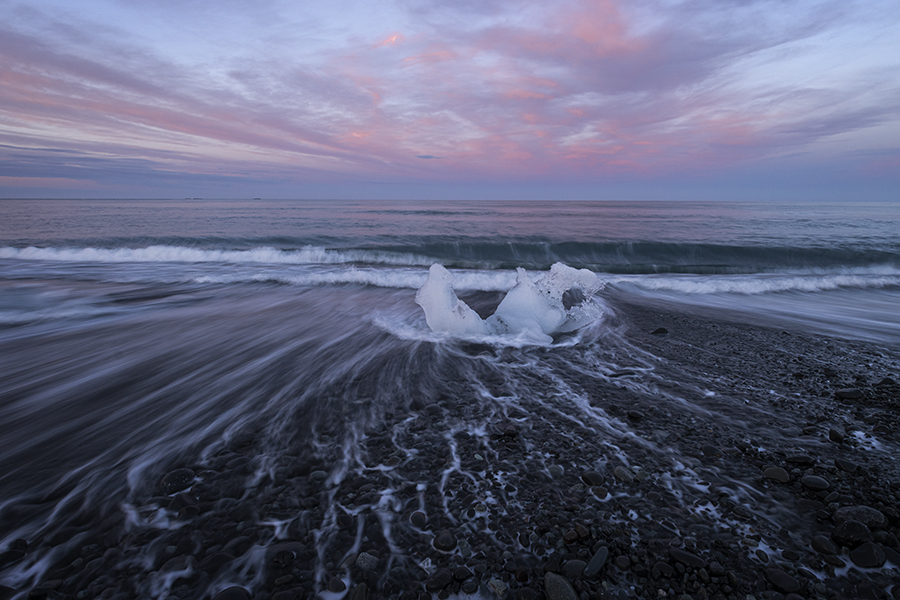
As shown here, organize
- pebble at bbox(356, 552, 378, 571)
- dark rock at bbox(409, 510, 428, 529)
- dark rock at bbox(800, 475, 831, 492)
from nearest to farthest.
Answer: pebble at bbox(356, 552, 378, 571) < dark rock at bbox(409, 510, 428, 529) < dark rock at bbox(800, 475, 831, 492)

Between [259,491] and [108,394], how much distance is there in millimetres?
2851

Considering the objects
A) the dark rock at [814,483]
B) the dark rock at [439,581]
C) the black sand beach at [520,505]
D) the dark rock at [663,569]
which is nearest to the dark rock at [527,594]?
the black sand beach at [520,505]

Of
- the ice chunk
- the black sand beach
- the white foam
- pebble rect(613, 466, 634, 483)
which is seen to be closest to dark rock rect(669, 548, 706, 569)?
the black sand beach

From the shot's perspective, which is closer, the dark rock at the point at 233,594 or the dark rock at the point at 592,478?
the dark rock at the point at 233,594

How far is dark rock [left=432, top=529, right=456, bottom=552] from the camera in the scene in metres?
1.97

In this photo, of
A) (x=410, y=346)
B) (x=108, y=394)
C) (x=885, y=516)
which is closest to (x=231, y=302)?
(x=108, y=394)

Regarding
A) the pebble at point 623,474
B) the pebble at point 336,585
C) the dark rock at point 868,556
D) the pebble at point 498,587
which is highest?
the dark rock at point 868,556

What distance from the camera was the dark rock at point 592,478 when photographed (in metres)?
2.40

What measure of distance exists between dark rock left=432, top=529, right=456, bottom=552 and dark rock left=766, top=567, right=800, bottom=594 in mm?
1532

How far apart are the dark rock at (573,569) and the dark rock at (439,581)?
1.87ft

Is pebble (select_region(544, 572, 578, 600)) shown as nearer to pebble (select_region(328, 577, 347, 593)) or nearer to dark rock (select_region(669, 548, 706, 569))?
dark rock (select_region(669, 548, 706, 569))

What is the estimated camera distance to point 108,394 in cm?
390

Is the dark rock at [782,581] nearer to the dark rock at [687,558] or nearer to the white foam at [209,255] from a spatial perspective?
the dark rock at [687,558]

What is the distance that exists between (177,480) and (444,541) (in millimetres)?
1935
